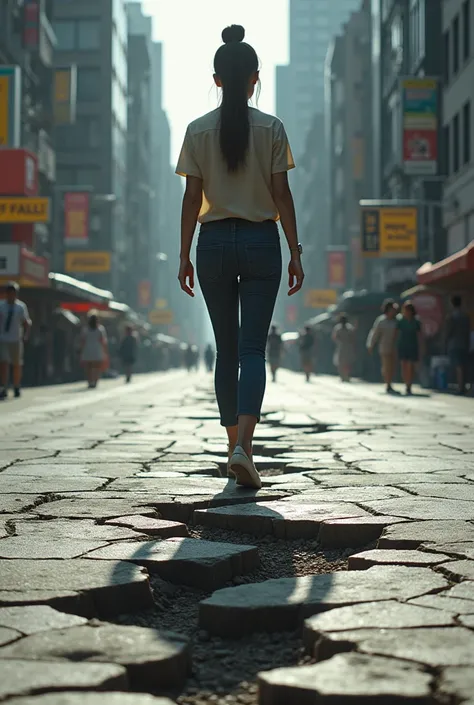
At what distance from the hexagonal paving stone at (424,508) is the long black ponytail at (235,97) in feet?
5.88

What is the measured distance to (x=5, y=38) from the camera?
37719 mm

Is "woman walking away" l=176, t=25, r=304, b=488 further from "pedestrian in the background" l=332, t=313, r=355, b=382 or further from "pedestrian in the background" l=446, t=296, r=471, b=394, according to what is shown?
"pedestrian in the background" l=332, t=313, r=355, b=382

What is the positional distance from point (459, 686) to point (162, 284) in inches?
5290

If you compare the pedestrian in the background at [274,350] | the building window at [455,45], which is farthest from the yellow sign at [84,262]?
the building window at [455,45]

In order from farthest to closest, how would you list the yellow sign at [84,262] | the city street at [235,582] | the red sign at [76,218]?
the yellow sign at [84,262]
the red sign at [76,218]
the city street at [235,582]

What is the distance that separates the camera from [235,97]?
5402mm

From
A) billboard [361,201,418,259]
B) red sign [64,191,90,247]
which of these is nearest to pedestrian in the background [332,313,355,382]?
billboard [361,201,418,259]

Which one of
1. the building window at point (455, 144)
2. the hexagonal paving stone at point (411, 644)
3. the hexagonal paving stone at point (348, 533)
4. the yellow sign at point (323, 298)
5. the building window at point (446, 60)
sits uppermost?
the building window at point (446, 60)

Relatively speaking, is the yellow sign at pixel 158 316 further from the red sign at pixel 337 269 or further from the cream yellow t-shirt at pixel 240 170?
the cream yellow t-shirt at pixel 240 170

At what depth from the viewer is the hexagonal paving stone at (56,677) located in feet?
6.59

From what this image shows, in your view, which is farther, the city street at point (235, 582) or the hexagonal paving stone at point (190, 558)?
the hexagonal paving stone at point (190, 558)

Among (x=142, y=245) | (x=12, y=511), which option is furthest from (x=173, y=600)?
(x=142, y=245)

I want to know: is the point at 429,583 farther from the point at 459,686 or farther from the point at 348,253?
the point at 348,253

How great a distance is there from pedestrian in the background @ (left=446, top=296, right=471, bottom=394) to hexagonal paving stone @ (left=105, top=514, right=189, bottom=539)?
1626 cm
